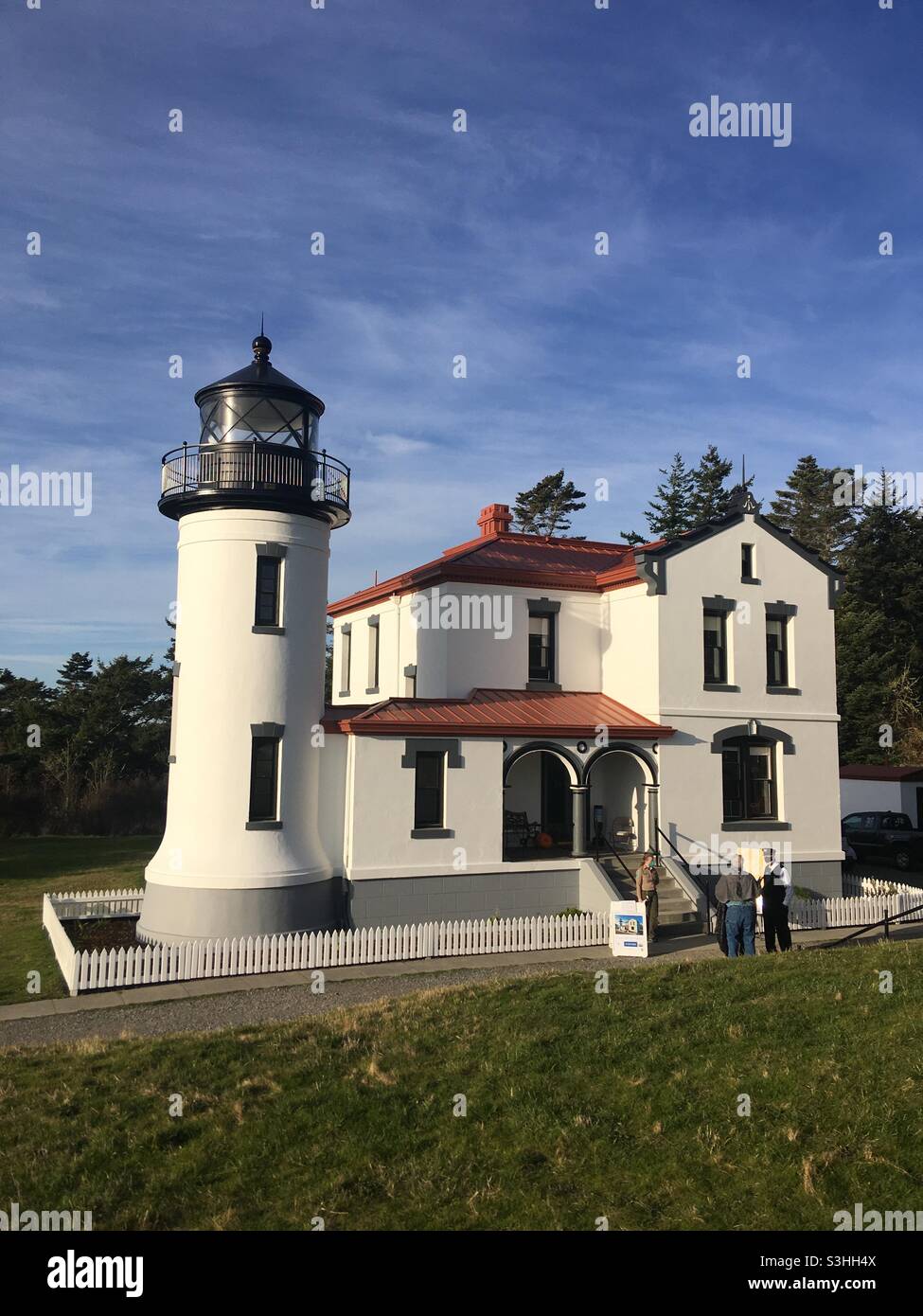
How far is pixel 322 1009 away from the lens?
13.9 m

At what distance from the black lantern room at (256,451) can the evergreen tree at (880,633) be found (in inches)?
1228

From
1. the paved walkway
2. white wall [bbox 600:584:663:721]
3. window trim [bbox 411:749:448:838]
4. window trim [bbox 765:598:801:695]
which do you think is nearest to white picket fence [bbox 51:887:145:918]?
the paved walkway

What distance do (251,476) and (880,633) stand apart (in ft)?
134

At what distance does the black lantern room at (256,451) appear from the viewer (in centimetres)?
1902

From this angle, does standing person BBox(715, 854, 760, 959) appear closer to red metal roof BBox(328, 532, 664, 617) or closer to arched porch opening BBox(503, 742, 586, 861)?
arched porch opening BBox(503, 742, 586, 861)

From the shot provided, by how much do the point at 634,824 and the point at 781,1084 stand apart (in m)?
14.6

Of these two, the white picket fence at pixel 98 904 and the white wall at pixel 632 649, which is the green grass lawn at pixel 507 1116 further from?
the white wall at pixel 632 649

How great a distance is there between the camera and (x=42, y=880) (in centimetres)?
3047

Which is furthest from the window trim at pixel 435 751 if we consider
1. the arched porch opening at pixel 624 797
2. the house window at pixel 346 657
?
the house window at pixel 346 657

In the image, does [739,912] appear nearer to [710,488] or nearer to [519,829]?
[519,829]

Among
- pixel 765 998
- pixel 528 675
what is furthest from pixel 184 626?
pixel 765 998

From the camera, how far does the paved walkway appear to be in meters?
13.2

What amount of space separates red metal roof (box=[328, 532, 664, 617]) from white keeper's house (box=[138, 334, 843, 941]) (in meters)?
0.09
